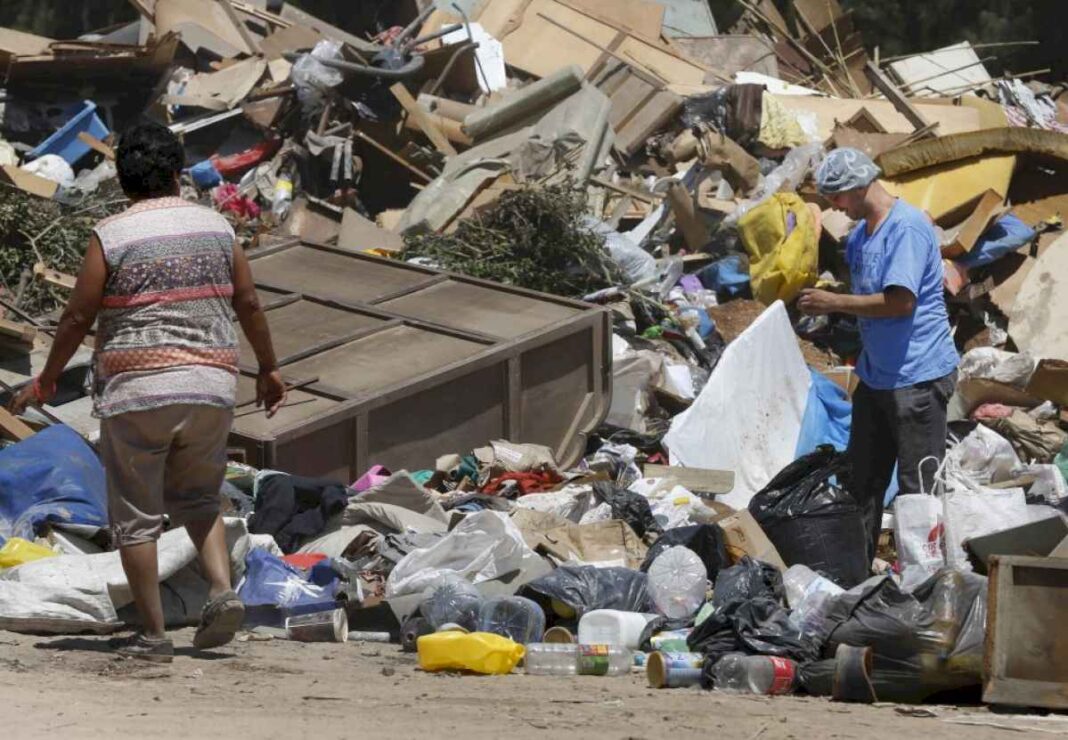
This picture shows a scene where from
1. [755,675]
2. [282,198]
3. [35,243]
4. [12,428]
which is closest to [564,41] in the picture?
[282,198]

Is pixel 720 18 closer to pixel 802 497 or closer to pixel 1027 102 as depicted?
pixel 1027 102

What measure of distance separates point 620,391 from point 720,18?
9.09m

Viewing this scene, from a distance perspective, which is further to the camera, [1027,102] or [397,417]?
[1027,102]

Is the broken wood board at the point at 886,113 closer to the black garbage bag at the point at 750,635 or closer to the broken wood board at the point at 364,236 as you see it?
the broken wood board at the point at 364,236

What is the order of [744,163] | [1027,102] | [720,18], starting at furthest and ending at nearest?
[720,18] < [1027,102] < [744,163]

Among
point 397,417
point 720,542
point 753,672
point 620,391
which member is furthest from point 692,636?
point 620,391

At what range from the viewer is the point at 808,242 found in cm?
1029

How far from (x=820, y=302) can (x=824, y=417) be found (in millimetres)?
2981

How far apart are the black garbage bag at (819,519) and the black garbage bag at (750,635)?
42.7 inches

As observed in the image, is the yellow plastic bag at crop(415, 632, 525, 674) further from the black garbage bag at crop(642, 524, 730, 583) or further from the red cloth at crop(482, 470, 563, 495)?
the red cloth at crop(482, 470, 563, 495)

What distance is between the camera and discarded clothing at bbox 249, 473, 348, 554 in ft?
21.3

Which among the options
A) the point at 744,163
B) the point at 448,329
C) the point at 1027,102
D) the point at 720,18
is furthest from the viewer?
the point at 720,18

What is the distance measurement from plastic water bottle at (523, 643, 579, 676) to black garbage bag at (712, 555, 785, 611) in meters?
0.55

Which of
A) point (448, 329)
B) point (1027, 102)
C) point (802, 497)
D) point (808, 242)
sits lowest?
point (802, 497)
